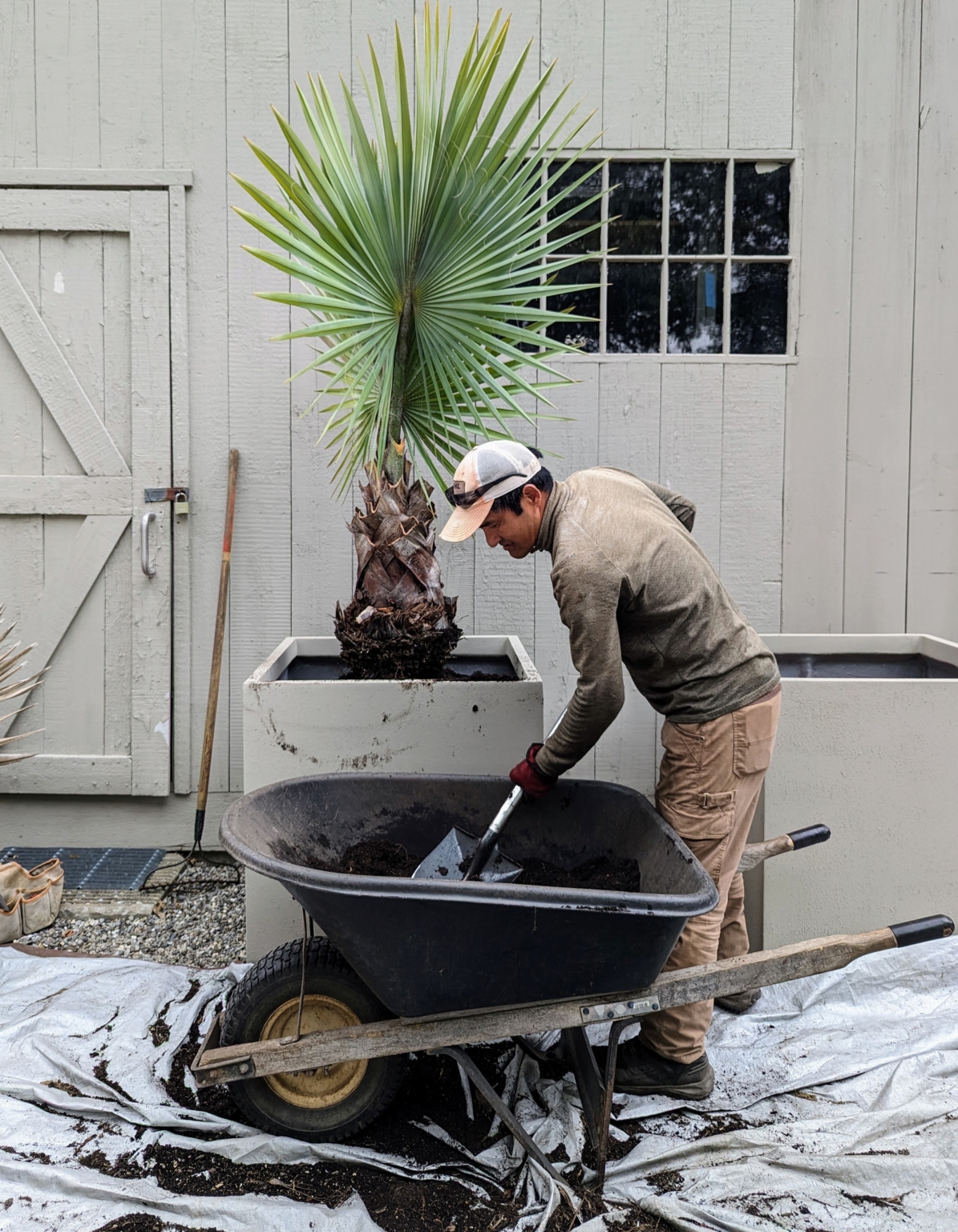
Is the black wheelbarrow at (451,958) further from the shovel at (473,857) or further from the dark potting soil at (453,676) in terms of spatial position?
the dark potting soil at (453,676)

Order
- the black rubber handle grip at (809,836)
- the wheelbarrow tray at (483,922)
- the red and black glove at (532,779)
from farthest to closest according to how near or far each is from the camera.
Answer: the black rubber handle grip at (809,836) → the red and black glove at (532,779) → the wheelbarrow tray at (483,922)

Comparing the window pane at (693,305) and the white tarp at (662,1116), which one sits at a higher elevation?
the window pane at (693,305)

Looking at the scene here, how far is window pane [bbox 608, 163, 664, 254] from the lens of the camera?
3.76 meters

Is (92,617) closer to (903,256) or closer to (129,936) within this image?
(129,936)

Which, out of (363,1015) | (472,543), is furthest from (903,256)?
(363,1015)

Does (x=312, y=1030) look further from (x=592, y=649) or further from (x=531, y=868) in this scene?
(x=592, y=649)

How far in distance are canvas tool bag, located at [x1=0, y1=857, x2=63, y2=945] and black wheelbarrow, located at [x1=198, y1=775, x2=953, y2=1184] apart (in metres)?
1.24

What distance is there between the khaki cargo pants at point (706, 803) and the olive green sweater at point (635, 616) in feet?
0.16

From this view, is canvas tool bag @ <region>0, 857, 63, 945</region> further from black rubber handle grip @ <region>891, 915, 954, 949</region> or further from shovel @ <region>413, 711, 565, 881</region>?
black rubber handle grip @ <region>891, 915, 954, 949</region>

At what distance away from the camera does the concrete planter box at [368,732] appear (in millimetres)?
2629

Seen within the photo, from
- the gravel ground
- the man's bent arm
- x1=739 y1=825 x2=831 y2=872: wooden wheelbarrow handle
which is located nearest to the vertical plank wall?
the gravel ground

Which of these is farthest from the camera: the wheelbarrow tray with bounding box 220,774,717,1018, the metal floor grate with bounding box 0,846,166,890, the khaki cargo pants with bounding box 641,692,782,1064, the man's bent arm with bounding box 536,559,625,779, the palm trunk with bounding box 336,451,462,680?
the metal floor grate with bounding box 0,846,166,890

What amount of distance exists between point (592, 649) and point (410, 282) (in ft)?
4.48

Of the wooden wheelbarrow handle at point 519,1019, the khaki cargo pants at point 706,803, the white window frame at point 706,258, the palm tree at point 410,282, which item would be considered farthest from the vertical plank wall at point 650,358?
the wooden wheelbarrow handle at point 519,1019
